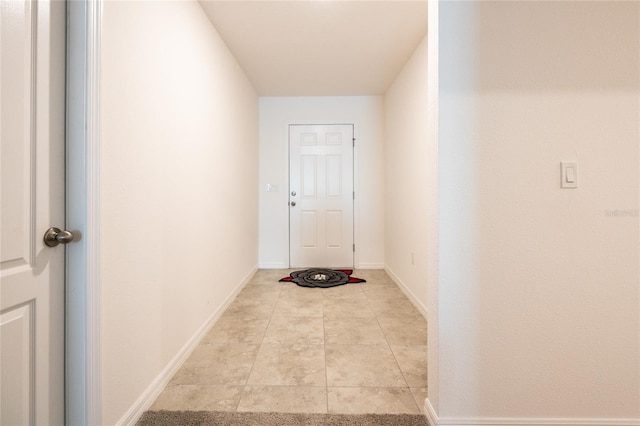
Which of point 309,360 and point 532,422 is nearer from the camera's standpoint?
point 532,422

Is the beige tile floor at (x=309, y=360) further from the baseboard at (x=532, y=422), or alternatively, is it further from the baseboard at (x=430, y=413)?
the baseboard at (x=532, y=422)

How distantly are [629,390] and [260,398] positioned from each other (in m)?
1.65

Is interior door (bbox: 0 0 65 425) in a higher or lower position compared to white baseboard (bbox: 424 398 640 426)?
higher

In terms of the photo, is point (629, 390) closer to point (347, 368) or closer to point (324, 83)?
point (347, 368)

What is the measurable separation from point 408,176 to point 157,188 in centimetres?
232

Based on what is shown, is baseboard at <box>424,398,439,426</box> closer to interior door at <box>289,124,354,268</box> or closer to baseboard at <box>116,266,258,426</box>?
baseboard at <box>116,266,258,426</box>

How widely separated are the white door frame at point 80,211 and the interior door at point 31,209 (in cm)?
3

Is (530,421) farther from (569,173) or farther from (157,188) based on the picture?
(157,188)

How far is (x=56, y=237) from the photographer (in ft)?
3.30

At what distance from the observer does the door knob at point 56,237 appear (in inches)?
39.0

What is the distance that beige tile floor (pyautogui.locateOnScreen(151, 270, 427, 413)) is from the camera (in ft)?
4.76

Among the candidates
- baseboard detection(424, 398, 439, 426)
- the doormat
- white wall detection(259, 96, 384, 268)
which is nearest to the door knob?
baseboard detection(424, 398, 439, 426)

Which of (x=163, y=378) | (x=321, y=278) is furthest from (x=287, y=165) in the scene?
(x=163, y=378)

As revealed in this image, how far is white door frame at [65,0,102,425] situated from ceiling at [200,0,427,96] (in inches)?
53.9
